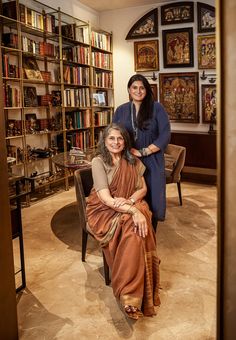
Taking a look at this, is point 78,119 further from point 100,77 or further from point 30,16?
point 30,16

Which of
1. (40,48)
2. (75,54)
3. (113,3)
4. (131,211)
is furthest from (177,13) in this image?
(131,211)

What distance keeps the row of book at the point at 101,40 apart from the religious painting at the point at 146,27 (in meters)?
0.35

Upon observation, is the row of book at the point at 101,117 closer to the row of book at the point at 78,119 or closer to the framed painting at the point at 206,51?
the row of book at the point at 78,119

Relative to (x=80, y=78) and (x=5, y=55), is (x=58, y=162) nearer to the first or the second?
(x=5, y=55)

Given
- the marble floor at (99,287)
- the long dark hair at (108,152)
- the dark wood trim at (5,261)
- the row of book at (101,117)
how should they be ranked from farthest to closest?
the row of book at (101,117) → the long dark hair at (108,152) → the marble floor at (99,287) → the dark wood trim at (5,261)

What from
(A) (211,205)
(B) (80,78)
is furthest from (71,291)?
(B) (80,78)

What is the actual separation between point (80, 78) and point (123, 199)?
11.3 feet

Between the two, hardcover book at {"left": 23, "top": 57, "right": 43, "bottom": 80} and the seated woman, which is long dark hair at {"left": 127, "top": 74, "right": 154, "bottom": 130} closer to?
the seated woman

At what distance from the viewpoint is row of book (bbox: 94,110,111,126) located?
19.2 feet

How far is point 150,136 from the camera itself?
266 centimetres

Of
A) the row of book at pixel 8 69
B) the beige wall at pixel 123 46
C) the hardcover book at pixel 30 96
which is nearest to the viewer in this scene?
the row of book at pixel 8 69

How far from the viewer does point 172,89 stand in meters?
5.71

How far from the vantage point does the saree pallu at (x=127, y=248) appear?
6.75 feet

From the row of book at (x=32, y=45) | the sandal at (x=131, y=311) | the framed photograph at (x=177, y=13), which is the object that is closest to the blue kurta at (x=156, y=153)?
the sandal at (x=131, y=311)
